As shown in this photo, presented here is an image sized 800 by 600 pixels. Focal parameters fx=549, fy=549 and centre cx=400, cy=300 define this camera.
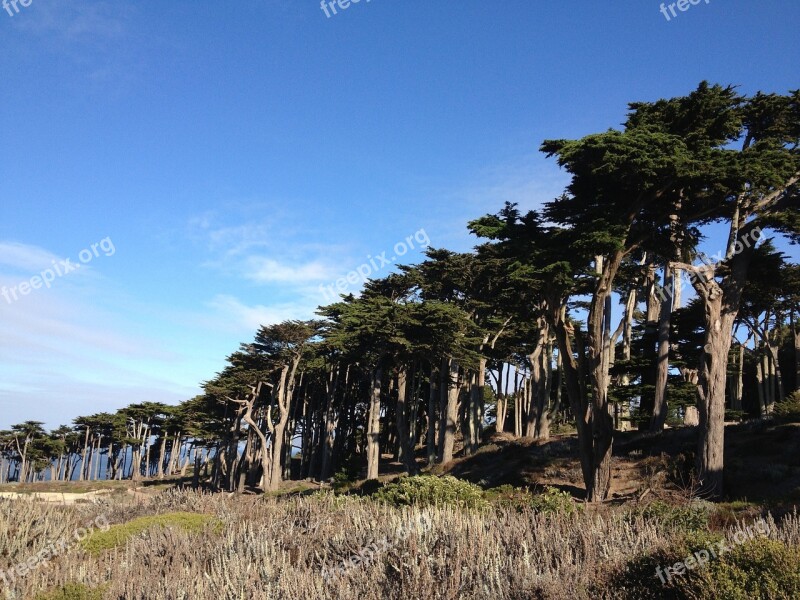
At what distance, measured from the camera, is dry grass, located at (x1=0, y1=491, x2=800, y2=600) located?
6480mm

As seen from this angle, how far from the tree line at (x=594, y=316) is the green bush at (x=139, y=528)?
11.0m

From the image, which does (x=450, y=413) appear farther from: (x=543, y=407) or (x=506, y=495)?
(x=506, y=495)

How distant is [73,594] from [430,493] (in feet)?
31.6

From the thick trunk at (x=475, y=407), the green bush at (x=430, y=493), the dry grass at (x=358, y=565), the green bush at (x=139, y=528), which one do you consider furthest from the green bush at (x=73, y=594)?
the thick trunk at (x=475, y=407)

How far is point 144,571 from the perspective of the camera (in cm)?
822

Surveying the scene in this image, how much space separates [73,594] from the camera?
293 inches

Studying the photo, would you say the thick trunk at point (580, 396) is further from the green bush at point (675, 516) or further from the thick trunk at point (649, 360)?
the thick trunk at point (649, 360)

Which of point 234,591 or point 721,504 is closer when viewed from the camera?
point 234,591

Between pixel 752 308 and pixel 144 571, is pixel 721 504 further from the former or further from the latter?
pixel 752 308

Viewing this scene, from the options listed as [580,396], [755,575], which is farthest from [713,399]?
[755,575]

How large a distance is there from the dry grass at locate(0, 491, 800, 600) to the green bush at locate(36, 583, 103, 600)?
0.44 feet

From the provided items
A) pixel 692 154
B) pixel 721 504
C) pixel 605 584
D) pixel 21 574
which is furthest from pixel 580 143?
pixel 21 574

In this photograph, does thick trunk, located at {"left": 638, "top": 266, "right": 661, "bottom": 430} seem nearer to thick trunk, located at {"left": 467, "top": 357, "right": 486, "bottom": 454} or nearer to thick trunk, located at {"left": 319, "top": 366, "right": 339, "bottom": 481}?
thick trunk, located at {"left": 467, "top": 357, "right": 486, "bottom": 454}

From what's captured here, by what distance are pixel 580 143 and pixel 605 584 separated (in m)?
13.1
